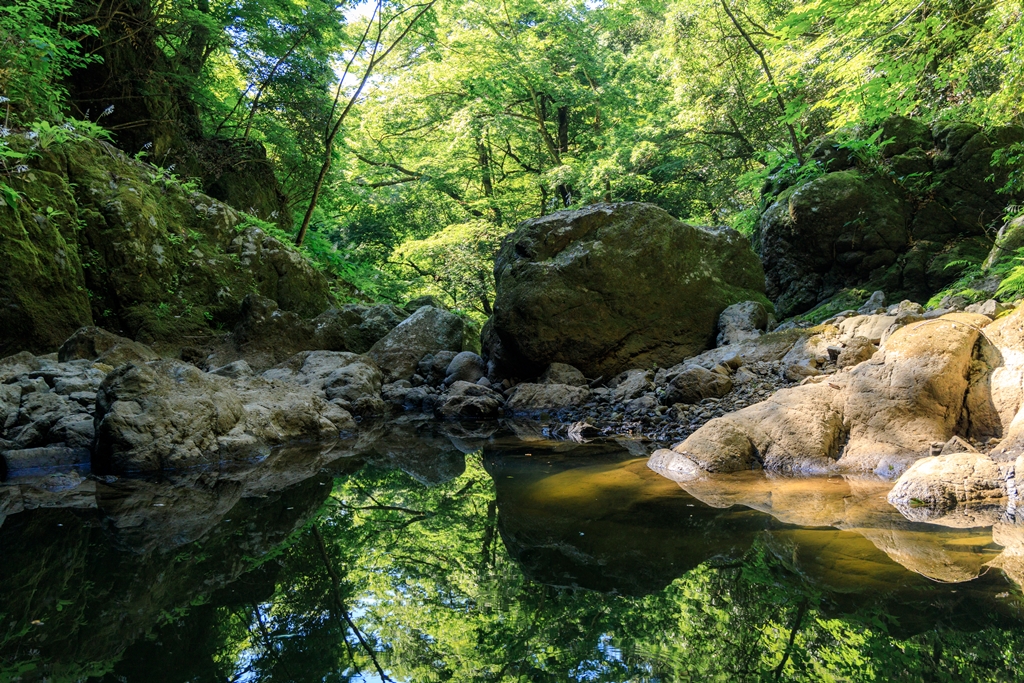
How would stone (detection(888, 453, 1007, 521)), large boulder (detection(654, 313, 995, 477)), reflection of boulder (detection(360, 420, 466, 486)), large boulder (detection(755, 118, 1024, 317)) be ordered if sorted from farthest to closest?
large boulder (detection(755, 118, 1024, 317)) < reflection of boulder (detection(360, 420, 466, 486)) < large boulder (detection(654, 313, 995, 477)) < stone (detection(888, 453, 1007, 521))

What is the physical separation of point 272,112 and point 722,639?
1391 cm

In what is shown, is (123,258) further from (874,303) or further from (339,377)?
(874,303)

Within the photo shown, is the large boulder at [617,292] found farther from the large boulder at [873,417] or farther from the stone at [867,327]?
the large boulder at [873,417]

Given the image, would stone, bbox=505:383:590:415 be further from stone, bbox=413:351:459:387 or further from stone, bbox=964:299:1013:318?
stone, bbox=964:299:1013:318

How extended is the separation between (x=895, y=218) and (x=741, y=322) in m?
4.04

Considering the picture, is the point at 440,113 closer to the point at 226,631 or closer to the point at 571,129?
the point at 571,129

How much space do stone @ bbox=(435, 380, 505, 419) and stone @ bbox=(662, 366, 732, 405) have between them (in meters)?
2.66

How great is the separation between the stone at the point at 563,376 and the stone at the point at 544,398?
23cm

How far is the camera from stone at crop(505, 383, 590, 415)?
8.21 meters

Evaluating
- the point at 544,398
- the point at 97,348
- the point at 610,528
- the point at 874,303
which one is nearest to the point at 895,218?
the point at 874,303

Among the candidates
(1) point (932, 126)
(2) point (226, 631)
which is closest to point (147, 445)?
(2) point (226, 631)

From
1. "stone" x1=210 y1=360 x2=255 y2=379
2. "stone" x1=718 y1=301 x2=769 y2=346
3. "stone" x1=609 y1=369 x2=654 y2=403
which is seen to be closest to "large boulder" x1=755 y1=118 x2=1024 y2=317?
"stone" x1=718 y1=301 x2=769 y2=346

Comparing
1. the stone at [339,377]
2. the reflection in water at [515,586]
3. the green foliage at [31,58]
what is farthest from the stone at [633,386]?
the green foliage at [31,58]

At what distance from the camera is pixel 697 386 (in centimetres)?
681
